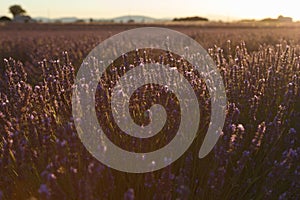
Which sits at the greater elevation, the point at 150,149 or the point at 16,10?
the point at 16,10

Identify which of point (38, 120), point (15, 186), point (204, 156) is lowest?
point (15, 186)

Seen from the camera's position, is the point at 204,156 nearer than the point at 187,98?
Yes

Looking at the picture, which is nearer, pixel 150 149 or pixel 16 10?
pixel 150 149

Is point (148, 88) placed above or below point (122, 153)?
above

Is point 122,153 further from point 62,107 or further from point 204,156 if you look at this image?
point 62,107

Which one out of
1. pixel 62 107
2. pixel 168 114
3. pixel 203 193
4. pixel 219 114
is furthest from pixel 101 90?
pixel 203 193

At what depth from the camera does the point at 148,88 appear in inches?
97.8

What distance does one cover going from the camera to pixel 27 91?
234 cm

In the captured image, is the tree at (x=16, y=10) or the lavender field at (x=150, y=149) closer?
the lavender field at (x=150, y=149)

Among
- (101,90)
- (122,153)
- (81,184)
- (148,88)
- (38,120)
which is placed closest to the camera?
(81,184)

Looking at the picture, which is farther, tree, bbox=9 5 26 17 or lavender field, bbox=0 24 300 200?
tree, bbox=9 5 26 17

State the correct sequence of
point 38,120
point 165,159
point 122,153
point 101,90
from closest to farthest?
point 165,159
point 122,153
point 38,120
point 101,90

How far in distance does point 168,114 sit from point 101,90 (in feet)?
1.45

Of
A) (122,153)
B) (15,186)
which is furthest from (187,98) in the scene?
(15,186)
